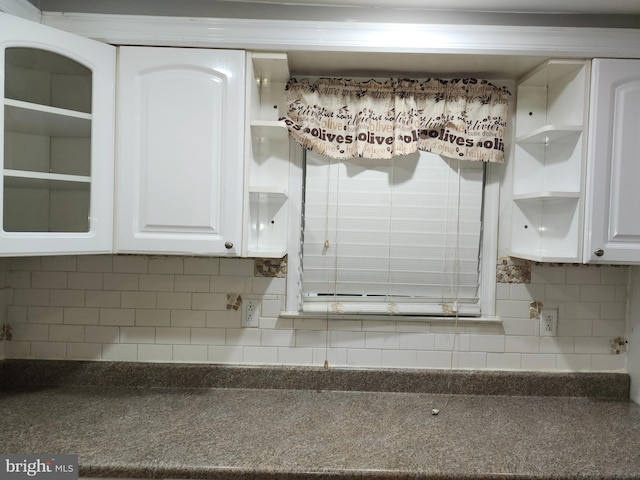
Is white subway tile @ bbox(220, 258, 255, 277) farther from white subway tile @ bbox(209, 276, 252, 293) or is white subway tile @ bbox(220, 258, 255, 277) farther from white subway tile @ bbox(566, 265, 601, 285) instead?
white subway tile @ bbox(566, 265, 601, 285)

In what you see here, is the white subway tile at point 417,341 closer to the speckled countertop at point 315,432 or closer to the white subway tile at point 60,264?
the speckled countertop at point 315,432

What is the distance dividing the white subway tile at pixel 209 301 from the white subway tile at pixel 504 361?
1.14m

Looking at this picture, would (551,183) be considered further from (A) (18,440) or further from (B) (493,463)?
(A) (18,440)

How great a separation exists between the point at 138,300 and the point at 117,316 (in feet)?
0.37

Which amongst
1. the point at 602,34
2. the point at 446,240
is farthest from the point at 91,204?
the point at 602,34

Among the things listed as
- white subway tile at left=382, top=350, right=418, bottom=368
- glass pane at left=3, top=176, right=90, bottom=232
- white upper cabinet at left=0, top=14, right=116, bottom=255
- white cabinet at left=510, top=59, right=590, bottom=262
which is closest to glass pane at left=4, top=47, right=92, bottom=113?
white upper cabinet at left=0, top=14, right=116, bottom=255

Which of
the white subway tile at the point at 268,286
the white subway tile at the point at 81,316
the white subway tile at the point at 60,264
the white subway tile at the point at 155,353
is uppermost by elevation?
the white subway tile at the point at 60,264

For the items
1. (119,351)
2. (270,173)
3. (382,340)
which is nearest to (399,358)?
(382,340)

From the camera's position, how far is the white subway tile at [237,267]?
1.62m

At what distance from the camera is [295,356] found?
1633 millimetres

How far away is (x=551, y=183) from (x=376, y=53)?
858 mm

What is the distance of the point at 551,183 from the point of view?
5.07ft

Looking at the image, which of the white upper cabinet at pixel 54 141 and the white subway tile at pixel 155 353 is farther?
the white subway tile at pixel 155 353

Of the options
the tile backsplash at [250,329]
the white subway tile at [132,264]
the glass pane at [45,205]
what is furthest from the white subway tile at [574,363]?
the glass pane at [45,205]
